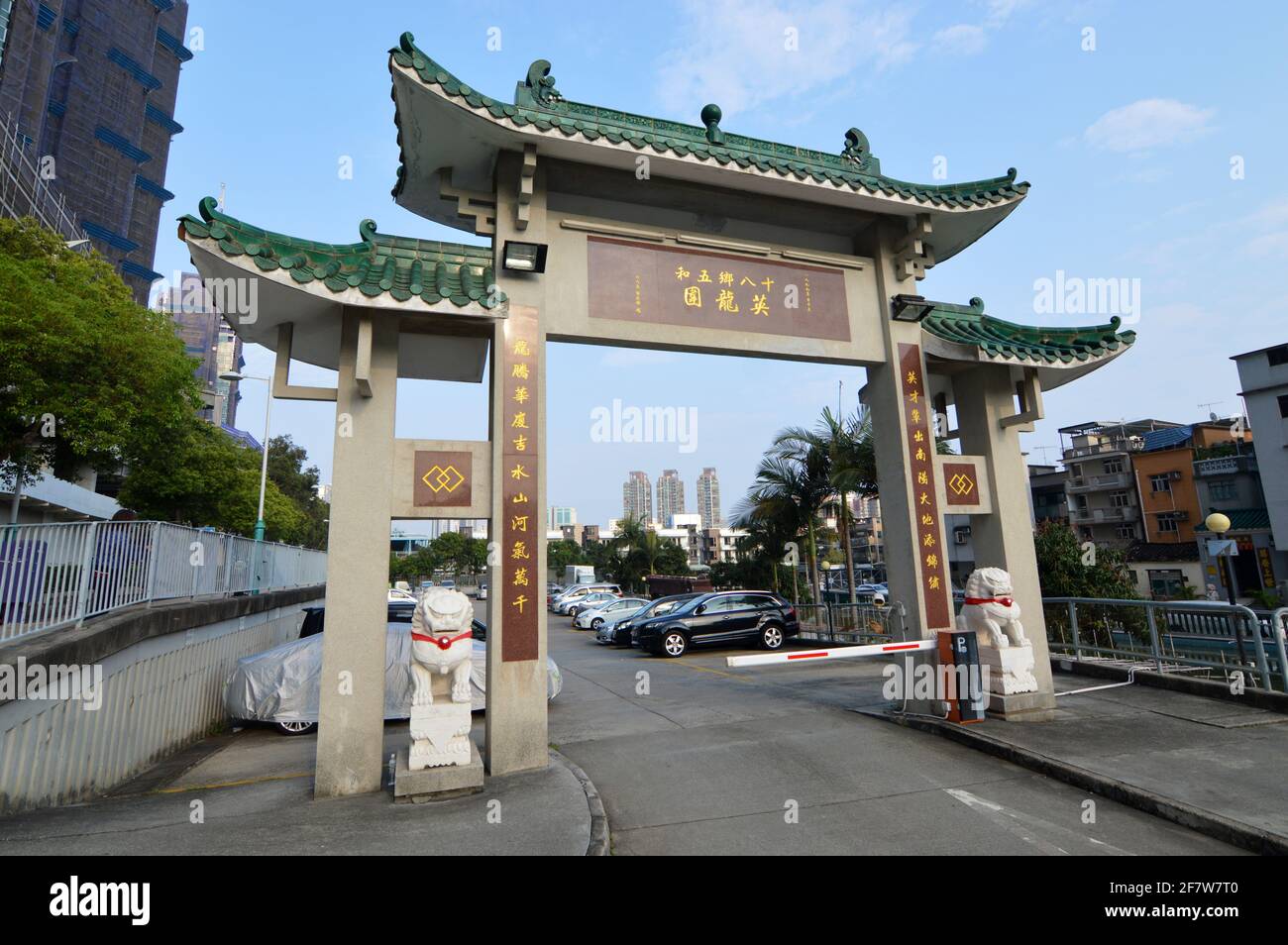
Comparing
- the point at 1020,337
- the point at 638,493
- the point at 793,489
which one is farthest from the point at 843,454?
the point at 638,493

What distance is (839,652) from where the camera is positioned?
6594 millimetres

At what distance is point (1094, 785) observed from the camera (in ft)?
16.0

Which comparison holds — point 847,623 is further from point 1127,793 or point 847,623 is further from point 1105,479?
point 1105,479

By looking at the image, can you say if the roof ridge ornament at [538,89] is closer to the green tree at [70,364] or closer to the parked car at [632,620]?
the green tree at [70,364]

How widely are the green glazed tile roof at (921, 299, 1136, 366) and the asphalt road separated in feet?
14.2

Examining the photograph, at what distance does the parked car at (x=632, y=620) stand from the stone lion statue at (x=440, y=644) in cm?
1139

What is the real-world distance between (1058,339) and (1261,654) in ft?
13.2

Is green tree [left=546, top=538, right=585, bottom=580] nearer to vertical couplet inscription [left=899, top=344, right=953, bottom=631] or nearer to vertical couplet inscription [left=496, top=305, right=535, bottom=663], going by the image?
vertical couplet inscription [left=899, top=344, right=953, bottom=631]

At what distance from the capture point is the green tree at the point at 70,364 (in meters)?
10.2

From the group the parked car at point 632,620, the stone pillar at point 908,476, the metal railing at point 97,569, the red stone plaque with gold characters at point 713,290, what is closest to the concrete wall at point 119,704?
the metal railing at point 97,569

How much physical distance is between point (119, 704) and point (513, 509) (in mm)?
4422
